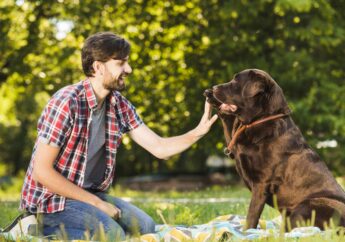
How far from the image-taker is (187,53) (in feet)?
43.7

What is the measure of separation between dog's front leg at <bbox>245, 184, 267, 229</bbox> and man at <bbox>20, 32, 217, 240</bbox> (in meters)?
0.73

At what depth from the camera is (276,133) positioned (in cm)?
446

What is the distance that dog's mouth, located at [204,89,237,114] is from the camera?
14.9 feet

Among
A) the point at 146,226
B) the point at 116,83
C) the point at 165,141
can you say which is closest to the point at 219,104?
the point at 165,141

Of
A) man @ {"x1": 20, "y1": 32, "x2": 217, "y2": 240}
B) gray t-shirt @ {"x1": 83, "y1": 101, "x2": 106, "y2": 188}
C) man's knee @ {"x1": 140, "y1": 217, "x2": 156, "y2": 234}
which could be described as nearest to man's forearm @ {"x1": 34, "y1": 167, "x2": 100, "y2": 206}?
man @ {"x1": 20, "y1": 32, "x2": 217, "y2": 240}

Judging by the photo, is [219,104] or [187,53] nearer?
[219,104]

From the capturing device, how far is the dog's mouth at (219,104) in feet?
14.9

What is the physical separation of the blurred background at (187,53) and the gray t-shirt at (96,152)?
7.37m

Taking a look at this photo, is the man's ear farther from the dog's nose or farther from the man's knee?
the man's knee

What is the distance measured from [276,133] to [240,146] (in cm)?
28

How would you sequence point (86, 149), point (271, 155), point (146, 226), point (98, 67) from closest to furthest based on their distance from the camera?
point (271, 155) → point (86, 149) → point (98, 67) → point (146, 226)

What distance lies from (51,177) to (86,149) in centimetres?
42

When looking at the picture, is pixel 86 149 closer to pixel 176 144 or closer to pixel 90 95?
pixel 90 95

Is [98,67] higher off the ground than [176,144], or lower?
higher
